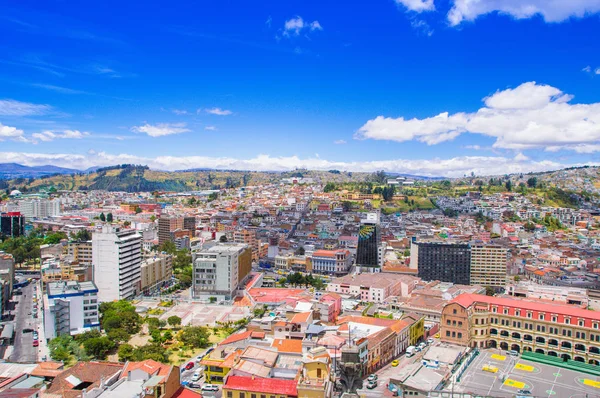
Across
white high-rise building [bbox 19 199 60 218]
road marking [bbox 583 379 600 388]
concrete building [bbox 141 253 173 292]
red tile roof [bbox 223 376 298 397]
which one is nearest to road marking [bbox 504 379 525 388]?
road marking [bbox 583 379 600 388]

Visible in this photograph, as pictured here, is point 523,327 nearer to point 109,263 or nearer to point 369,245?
point 369,245

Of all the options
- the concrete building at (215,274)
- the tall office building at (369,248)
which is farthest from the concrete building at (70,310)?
the tall office building at (369,248)

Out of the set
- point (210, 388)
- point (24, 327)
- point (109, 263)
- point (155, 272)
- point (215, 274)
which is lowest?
point (24, 327)

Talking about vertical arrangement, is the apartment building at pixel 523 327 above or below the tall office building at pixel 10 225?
below

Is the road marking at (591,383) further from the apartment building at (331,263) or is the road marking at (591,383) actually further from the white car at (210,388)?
the apartment building at (331,263)

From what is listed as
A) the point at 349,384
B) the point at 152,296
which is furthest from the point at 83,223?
the point at 349,384

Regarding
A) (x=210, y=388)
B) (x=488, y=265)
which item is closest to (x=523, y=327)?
(x=210, y=388)

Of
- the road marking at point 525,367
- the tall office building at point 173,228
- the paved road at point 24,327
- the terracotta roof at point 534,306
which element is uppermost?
the tall office building at point 173,228
